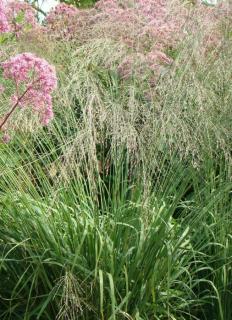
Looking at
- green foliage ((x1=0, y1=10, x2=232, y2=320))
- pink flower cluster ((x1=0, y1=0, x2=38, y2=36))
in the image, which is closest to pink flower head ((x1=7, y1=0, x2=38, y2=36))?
pink flower cluster ((x1=0, y1=0, x2=38, y2=36))

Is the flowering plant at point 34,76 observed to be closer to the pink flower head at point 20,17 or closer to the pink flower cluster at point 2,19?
the pink flower cluster at point 2,19

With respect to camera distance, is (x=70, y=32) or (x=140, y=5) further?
(x=70, y=32)

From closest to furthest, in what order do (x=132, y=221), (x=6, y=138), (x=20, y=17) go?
1. (x=132, y=221)
2. (x=6, y=138)
3. (x=20, y=17)

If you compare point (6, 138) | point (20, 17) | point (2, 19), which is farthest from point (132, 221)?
point (20, 17)

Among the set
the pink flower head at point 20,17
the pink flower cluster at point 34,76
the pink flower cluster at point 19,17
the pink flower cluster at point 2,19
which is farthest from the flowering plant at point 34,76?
the pink flower head at point 20,17

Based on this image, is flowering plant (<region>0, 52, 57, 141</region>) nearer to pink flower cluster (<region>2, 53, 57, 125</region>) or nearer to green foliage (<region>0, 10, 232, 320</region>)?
pink flower cluster (<region>2, 53, 57, 125</region>)

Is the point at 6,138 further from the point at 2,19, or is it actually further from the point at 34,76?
the point at 2,19

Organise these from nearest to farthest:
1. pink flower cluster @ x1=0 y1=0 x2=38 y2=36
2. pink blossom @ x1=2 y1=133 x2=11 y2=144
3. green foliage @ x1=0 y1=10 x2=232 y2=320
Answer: green foliage @ x1=0 y1=10 x2=232 y2=320 < pink blossom @ x1=2 y1=133 x2=11 y2=144 < pink flower cluster @ x1=0 y1=0 x2=38 y2=36

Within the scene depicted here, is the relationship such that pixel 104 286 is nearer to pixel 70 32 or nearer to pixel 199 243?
pixel 199 243

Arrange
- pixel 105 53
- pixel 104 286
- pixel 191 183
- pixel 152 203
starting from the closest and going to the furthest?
pixel 104 286 < pixel 152 203 < pixel 191 183 < pixel 105 53

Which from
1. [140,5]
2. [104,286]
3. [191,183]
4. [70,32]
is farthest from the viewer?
[70,32]

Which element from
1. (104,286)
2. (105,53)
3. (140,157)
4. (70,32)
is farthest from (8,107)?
(70,32)

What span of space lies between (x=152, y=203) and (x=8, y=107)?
0.83 m

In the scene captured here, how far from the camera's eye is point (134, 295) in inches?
98.9
